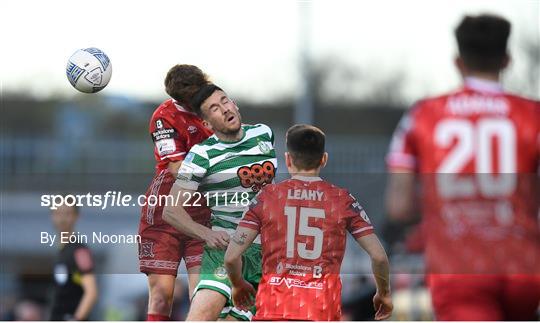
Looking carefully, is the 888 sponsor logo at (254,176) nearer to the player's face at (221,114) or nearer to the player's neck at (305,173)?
the player's face at (221,114)

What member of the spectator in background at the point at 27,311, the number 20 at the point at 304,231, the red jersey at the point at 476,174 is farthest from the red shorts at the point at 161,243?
the spectator in background at the point at 27,311

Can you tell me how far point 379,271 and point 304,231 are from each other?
48 centimetres

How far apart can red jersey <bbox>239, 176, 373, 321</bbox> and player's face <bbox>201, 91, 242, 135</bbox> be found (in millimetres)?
773

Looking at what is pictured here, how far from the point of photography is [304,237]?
6730mm

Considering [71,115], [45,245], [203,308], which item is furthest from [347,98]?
[203,308]

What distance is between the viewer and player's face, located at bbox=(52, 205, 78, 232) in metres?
8.82

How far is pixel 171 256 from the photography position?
25.8 ft

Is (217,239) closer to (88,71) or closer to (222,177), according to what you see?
(222,177)

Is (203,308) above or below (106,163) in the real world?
below

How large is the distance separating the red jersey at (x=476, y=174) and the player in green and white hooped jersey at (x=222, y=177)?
204 centimetres

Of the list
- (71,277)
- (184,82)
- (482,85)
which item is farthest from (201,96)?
(71,277)

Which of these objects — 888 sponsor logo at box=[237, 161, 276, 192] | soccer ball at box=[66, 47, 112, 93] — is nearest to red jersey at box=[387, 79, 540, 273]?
888 sponsor logo at box=[237, 161, 276, 192]

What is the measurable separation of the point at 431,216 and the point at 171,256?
9.36ft

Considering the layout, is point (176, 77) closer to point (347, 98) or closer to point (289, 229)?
point (289, 229)
